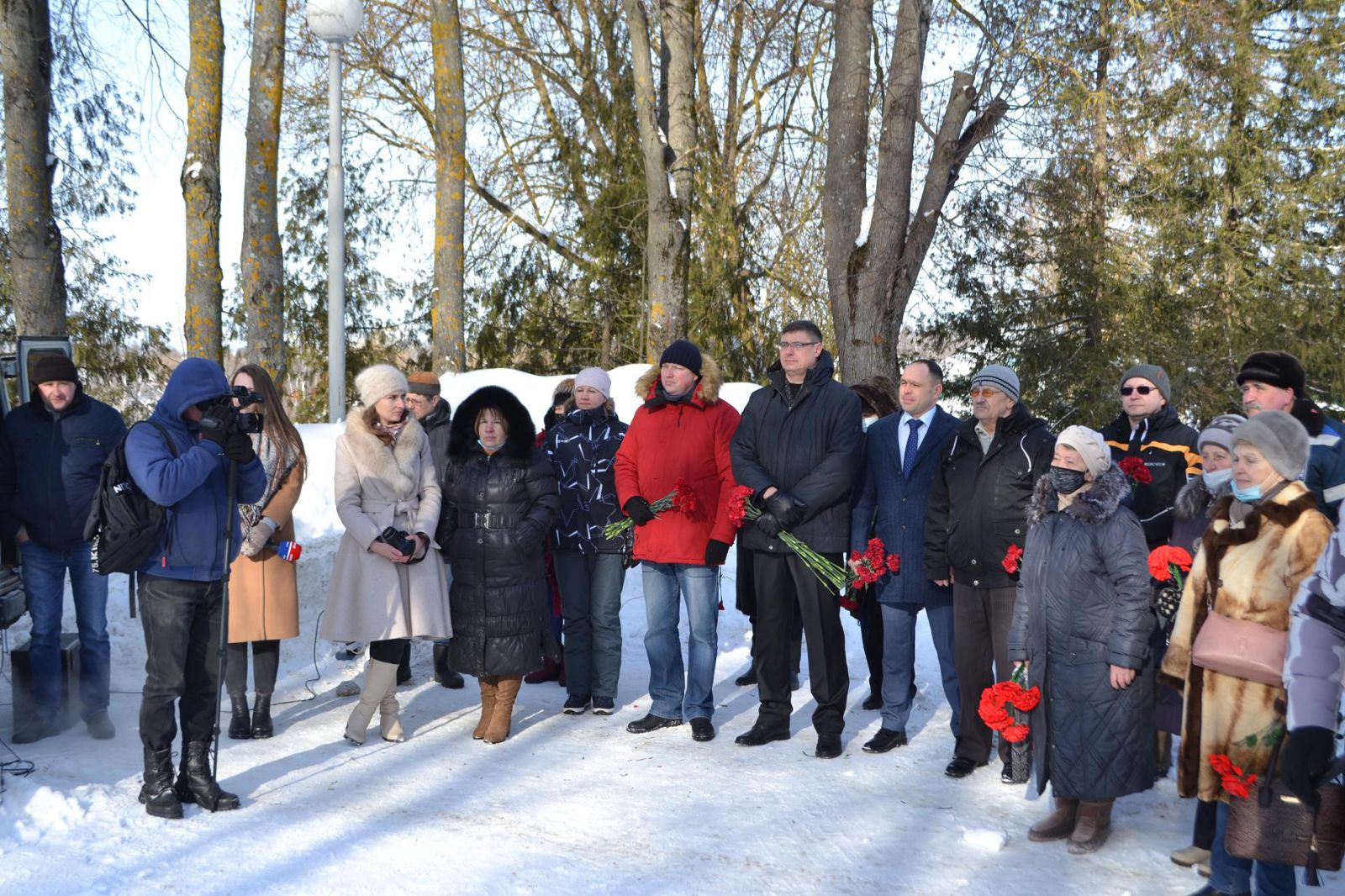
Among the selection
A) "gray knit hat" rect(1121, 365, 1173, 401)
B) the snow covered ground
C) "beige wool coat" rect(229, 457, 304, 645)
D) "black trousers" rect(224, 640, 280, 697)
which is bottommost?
the snow covered ground

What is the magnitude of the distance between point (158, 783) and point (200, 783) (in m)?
0.17

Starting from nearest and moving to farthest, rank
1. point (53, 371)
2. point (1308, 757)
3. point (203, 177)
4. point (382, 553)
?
point (1308, 757), point (382, 553), point (53, 371), point (203, 177)

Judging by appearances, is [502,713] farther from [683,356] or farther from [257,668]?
[683,356]

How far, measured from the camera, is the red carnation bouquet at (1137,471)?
6.04m

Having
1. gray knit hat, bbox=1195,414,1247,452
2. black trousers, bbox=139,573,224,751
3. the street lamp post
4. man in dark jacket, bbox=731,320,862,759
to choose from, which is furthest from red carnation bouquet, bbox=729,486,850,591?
the street lamp post

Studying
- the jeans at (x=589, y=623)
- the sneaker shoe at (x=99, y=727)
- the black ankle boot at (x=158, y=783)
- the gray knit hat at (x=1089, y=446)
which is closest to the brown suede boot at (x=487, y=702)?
the jeans at (x=589, y=623)

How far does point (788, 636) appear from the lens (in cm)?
663

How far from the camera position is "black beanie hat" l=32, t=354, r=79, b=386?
654 centimetres

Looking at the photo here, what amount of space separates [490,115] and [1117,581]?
19.8m

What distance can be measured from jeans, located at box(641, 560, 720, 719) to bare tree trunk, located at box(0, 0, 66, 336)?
246 inches

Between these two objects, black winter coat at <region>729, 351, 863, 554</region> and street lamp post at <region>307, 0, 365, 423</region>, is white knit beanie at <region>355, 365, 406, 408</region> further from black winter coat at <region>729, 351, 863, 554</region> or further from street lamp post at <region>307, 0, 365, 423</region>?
street lamp post at <region>307, 0, 365, 423</region>

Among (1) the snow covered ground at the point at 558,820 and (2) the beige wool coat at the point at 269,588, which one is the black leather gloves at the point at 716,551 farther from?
(2) the beige wool coat at the point at 269,588

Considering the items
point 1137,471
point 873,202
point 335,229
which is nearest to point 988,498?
point 1137,471

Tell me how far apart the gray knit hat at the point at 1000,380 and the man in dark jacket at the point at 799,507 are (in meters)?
0.75
